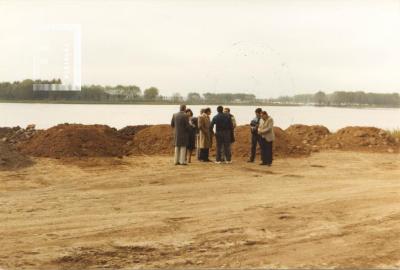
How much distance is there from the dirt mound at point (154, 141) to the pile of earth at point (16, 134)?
4.19 meters

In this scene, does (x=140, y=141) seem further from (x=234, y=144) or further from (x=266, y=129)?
(x=266, y=129)

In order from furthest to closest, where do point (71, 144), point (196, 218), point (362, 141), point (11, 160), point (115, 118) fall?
1. point (115, 118)
2. point (362, 141)
3. point (71, 144)
4. point (11, 160)
5. point (196, 218)

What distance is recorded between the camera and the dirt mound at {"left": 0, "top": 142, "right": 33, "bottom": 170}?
15033 millimetres

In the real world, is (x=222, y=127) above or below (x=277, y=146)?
above

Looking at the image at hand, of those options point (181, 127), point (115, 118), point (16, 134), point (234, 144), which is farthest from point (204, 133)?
point (115, 118)

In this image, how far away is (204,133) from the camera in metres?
15.8

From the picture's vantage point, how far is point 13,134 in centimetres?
2278

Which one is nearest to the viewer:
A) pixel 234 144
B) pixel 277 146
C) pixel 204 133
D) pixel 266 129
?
pixel 266 129

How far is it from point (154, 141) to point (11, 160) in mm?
6608

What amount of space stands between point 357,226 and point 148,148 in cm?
1275

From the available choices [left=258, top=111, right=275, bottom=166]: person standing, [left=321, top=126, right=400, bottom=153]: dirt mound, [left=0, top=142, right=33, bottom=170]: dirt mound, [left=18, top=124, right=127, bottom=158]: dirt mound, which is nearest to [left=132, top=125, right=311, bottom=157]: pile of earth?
[left=18, top=124, right=127, bottom=158]: dirt mound

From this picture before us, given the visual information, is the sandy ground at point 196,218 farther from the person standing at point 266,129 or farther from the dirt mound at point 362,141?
the dirt mound at point 362,141

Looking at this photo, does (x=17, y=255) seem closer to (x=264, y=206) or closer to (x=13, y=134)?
(x=264, y=206)

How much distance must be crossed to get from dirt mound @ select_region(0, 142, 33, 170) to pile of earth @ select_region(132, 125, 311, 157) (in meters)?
4.90
